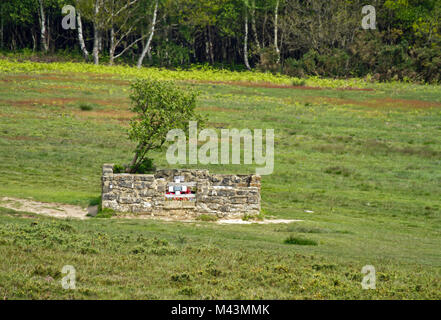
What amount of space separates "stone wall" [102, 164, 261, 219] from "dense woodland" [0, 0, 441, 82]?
60.7m

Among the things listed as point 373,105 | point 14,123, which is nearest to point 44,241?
point 14,123

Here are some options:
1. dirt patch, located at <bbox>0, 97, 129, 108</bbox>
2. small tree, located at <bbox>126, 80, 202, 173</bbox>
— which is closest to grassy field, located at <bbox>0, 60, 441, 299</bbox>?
dirt patch, located at <bbox>0, 97, 129, 108</bbox>

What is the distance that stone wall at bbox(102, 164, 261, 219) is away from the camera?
98.9 ft

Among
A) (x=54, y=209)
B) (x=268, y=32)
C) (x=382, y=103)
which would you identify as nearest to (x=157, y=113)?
(x=54, y=209)

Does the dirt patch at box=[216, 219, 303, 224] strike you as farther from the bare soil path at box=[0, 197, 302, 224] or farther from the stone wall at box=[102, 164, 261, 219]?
the stone wall at box=[102, 164, 261, 219]

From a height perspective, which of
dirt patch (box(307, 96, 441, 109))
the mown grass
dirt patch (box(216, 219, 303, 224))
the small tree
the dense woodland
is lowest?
dirt patch (box(216, 219, 303, 224))

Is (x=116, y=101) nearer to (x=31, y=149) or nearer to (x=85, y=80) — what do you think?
(x=85, y=80)

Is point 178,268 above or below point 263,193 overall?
above

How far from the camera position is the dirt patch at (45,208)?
28583 mm

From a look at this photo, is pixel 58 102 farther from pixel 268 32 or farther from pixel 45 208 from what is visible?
pixel 268 32

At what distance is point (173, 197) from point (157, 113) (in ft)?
21.6

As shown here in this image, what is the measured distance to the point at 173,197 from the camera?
3045 centimetres

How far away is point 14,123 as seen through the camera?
2124 inches
